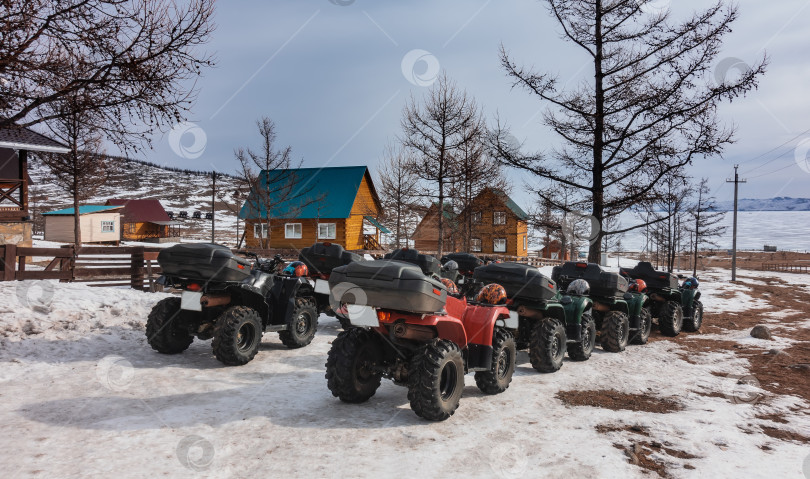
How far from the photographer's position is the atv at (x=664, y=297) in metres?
11.9

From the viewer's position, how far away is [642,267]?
1273 cm

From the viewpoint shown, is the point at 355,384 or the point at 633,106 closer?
the point at 355,384

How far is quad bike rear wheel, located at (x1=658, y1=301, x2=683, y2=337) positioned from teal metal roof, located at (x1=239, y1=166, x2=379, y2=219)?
2642 cm

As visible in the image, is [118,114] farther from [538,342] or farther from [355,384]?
[538,342]

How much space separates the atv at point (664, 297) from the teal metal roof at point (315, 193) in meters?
25.6

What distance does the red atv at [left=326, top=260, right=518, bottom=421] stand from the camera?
479 cm

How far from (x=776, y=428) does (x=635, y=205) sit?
1050cm

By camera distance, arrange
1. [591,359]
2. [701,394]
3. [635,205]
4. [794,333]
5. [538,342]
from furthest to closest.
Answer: [635,205] < [794,333] < [591,359] < [538,342] < [701,394]

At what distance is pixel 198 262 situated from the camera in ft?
22.0

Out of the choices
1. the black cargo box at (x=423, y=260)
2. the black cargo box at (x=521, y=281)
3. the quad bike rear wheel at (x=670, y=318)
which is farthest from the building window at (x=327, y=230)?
the black cargo box at (x=521, y=281)

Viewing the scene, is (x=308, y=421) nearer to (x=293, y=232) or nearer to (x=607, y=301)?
(x=607, y=301)

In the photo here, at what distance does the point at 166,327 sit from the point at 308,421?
3.54 m

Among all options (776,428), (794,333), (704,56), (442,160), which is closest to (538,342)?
(776,428)

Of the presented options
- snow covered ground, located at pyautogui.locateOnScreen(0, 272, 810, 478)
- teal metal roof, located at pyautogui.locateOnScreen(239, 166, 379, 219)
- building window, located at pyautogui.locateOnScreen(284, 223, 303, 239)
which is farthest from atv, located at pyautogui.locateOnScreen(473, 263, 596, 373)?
building window, located at pyautogui.locateOnScreen(284, 223, 303, 239)
